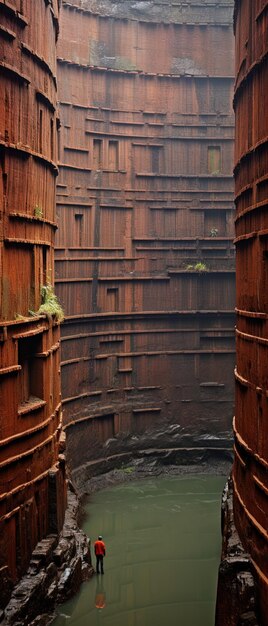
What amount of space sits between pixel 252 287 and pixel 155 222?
1665 cm

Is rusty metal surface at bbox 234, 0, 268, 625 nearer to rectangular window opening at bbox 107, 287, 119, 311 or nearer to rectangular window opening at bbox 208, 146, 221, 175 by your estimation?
rectangular window opening at bbox 107, 287, 119, 311

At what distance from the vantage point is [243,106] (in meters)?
18.5

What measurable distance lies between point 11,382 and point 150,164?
60.6 ft

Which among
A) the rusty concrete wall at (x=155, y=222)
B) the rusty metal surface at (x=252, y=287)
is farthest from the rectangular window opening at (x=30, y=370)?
the rusty concrete wall at (x=155, y=222)

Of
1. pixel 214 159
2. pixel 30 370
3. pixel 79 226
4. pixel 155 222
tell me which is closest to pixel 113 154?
pixel 155 222

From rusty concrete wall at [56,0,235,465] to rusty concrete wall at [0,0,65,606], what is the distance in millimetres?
10144

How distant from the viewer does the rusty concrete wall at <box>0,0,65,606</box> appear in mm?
15898

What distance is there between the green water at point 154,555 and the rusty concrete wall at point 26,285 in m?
2.22

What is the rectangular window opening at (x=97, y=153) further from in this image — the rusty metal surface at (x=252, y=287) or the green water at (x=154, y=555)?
the green water at (x=154, y=555)

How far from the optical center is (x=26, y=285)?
58.1ft

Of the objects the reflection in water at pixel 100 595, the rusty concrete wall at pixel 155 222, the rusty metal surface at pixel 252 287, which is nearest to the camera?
the rusty metal surface at pixel 252 287

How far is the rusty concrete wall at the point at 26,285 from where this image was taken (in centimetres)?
1590

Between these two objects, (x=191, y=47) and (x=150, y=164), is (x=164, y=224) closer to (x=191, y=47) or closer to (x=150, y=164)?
(x=150, y=164)

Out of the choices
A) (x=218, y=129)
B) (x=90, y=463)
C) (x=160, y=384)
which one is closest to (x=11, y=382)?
(x=90, y=463)
